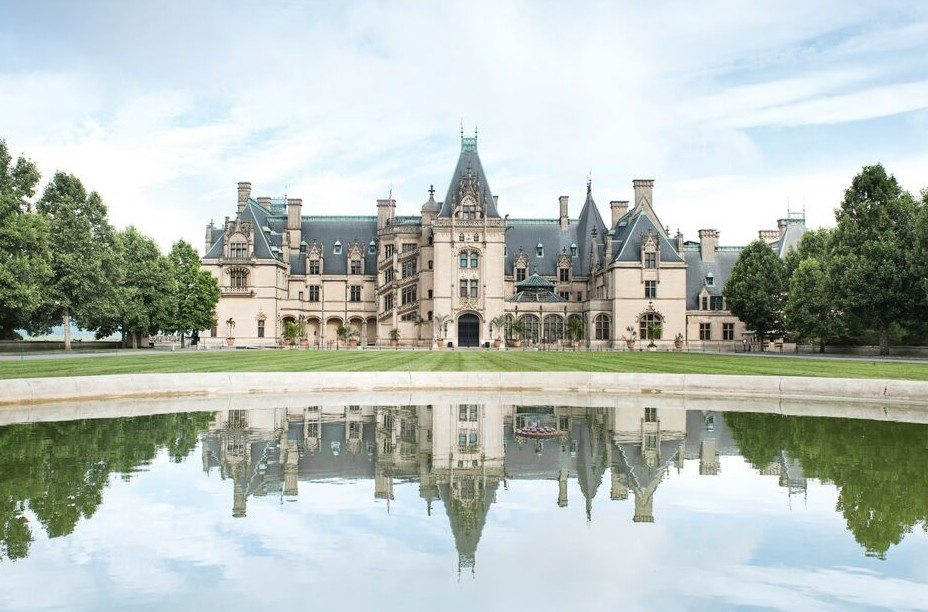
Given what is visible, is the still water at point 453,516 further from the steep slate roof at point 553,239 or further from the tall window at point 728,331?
the steep slate roof at point 553,239

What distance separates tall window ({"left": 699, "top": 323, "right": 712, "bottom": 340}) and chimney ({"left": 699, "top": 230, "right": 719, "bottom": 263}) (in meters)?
7.63

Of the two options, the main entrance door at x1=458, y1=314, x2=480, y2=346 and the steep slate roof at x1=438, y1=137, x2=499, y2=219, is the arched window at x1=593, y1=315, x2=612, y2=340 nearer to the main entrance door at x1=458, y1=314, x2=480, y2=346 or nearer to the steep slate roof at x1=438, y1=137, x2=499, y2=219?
the main entrance door at x1=458, y1=314, x2=480, y2=346

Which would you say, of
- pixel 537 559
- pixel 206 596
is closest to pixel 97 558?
pixel 206 596

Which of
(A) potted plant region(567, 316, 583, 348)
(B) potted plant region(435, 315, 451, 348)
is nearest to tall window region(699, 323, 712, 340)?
(A) potted plant region(567, 316, 583, 348)

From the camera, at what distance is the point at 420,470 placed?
16469 millimetres

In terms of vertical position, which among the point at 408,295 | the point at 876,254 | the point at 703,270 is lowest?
the point at 408,295

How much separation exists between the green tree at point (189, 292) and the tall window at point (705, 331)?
155ft

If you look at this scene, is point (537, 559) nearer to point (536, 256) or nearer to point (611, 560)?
point (611, 560)

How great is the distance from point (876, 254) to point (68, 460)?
52.8m

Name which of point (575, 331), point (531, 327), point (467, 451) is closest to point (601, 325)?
point (575, 331)

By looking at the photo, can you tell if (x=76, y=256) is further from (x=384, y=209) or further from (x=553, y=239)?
(x=553, y=239)

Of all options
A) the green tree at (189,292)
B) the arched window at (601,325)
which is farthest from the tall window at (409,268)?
the arched window at (601,325)

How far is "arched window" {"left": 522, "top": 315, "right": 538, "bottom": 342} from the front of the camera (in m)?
78.4

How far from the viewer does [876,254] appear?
Answer: 5450 centimetres
